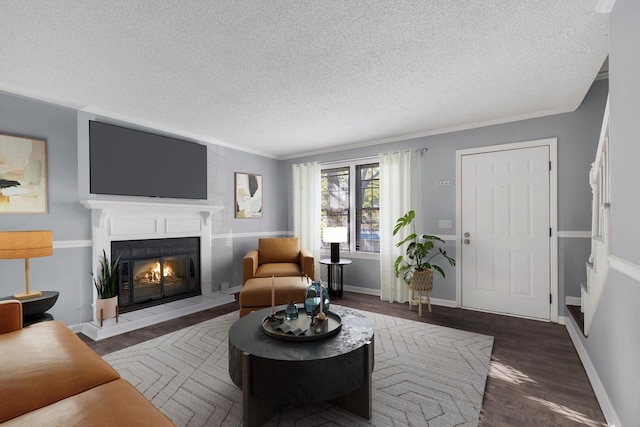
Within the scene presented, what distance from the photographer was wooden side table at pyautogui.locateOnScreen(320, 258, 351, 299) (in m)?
4.51

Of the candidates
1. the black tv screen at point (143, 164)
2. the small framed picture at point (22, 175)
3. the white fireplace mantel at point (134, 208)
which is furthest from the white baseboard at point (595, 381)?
the small framed picture at point (22, 175)

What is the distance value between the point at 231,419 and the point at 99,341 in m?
1.99

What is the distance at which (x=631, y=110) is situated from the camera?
146cm

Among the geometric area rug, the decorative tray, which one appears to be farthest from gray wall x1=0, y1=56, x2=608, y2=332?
the decorative tray

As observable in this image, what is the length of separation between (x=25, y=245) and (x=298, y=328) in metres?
2.29

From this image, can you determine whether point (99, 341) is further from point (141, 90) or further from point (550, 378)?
point (550, 378)

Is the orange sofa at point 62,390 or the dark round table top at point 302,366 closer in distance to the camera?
the orange sofa at point 62,390

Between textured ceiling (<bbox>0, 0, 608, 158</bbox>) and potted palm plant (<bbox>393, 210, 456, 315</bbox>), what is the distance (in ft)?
4.75

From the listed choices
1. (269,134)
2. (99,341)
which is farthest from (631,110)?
(99,341)

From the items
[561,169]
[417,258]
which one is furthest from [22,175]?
[561,169]

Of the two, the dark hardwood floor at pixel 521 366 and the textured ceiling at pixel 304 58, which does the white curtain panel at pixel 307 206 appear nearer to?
the dark hardwood floor at pixel 521 366

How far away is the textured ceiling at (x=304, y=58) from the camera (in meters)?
1.80

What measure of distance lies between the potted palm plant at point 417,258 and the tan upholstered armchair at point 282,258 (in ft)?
4.08

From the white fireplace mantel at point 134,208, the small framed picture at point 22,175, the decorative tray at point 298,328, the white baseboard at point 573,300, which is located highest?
the small framed picture at point 22,175
